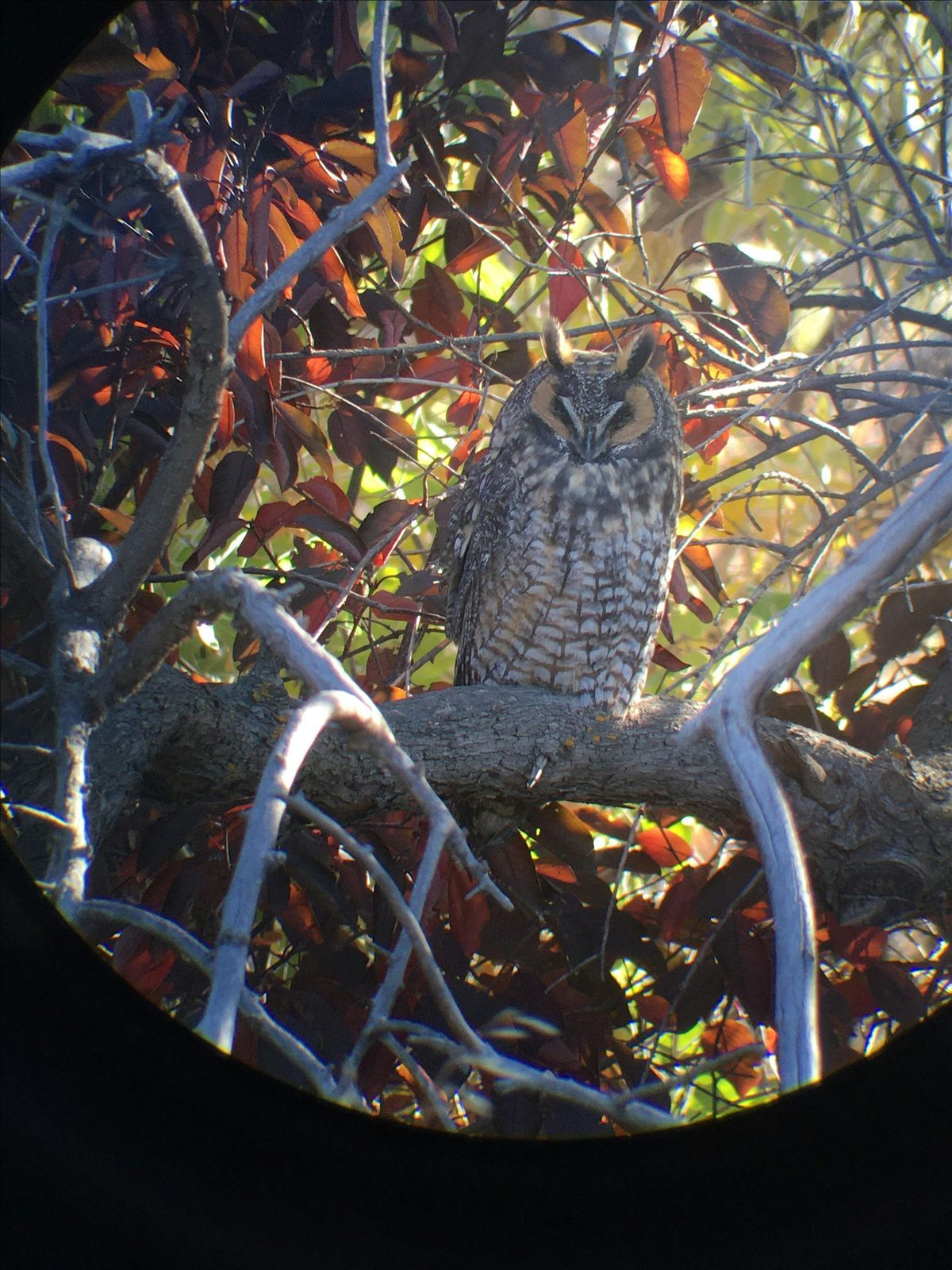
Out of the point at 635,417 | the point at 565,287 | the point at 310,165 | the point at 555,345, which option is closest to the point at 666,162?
the point at 565,287

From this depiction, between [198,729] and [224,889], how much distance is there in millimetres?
248

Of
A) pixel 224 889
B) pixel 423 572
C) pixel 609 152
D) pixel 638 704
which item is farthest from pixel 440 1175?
pixel 609 152

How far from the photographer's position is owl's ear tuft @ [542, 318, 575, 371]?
1.72m

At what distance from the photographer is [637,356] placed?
1.74 m

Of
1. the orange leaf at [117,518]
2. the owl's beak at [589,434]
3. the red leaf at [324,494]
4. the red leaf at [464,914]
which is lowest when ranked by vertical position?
the red leaf at [464,914]

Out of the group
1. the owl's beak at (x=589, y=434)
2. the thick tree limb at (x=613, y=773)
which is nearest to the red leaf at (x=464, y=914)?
the thick tree limb at (x=613, y=773)

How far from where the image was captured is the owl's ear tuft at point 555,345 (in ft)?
5.64

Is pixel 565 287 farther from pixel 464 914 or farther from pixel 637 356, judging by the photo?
pixel 464 914

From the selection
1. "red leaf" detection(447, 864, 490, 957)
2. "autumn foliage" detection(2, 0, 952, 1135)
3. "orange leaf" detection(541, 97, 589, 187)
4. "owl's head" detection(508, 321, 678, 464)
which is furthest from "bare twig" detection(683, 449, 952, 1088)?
"owl's head" detection(508, 321, 678, 464)

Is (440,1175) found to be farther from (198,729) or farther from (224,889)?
(198,729)

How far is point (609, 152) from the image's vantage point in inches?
63.9

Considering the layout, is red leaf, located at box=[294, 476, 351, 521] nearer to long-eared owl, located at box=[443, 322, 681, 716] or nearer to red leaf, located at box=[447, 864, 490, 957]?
long-eared owl, located at box=[443, 322, 681, 716]

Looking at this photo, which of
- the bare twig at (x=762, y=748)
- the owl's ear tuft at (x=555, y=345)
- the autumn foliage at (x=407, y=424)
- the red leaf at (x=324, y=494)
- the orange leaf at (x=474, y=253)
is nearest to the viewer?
the bare twig at (x=762, y=748)

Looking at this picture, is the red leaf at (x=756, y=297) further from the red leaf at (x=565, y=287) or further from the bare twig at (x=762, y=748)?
the bare twig at (x=762, y=748)
